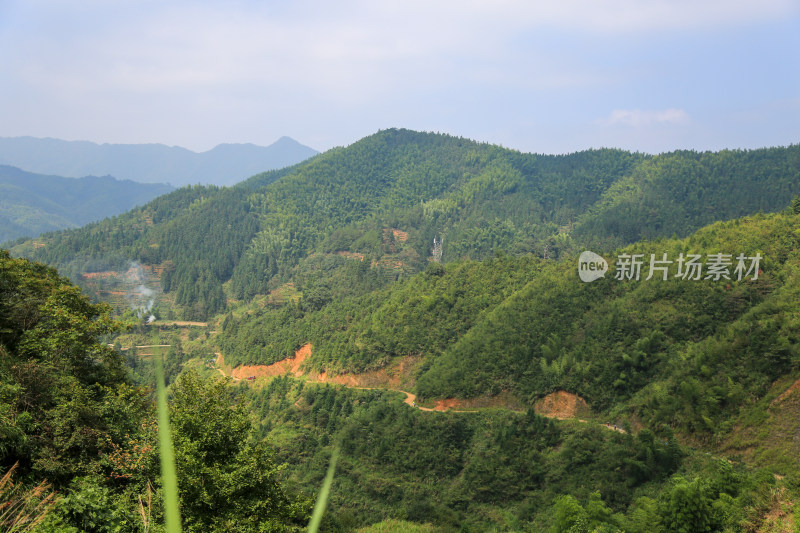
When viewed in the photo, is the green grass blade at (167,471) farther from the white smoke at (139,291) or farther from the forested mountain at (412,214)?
the white smoke at (139,291)

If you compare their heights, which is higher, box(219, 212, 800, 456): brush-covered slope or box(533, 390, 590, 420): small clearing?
box(219, 212, 800, 456): brush-covered slope

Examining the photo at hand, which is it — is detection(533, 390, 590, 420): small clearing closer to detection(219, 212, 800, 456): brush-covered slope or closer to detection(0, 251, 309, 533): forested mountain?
detection(219, 212, 800, 456): brush-covered slope

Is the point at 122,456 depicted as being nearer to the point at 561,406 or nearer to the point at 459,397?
the point at 459,397

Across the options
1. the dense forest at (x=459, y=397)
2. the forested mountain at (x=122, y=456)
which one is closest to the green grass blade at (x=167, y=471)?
the dense forest at (x=459, y=397)

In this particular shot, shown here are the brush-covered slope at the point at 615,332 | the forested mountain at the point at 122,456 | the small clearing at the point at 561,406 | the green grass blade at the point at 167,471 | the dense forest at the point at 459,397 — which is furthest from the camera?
the small clearing at the point at 561,406

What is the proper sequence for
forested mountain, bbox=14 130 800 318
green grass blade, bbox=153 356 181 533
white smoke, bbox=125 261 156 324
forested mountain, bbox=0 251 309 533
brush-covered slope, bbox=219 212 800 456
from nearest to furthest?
green grass blade, bbox=153 356 181 533 < forested mountain, bbox=0 251 309 533 < brush-covered slope, bbox=219 212 800 456 < white smoke, bbox=125 261 156 324 < forested mountain, bbox=14 130 800 318

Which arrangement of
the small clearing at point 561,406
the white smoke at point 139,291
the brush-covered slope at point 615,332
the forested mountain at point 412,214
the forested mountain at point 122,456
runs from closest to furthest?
the forested mountain at point 122,456 → the brush-covered slope at point 615,332 → the small clearing at point 561,406 → the white smoke at point 139,291 → the forested mountain at point 412,214

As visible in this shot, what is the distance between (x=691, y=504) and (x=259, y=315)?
53.0 m

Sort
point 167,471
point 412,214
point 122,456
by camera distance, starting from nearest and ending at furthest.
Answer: point 167,471 → point 122,456 → point 412,214

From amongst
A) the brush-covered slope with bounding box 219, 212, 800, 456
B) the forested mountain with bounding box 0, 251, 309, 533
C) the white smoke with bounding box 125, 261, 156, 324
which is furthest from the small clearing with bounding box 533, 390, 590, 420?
the white smoke with bounding box 125, 261, 156, 324

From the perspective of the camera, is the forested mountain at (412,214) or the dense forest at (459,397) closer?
the dense forest at (459,397)

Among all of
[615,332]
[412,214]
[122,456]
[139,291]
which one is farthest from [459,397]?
[412,214]

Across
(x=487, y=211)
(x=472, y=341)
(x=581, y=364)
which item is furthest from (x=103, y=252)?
(x=581, y=364)

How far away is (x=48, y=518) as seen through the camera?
8469mm
